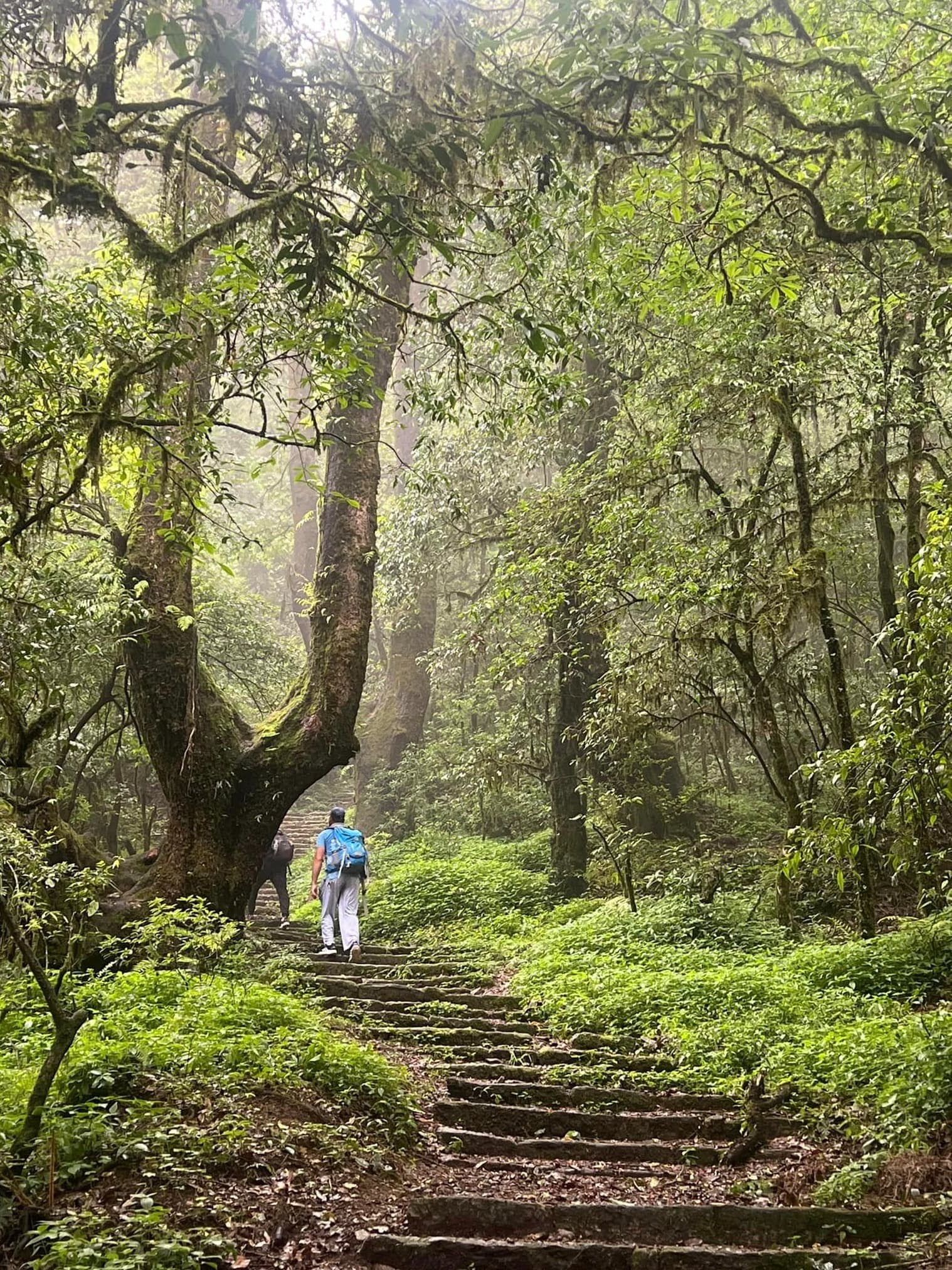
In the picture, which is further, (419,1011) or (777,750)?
(777,750)

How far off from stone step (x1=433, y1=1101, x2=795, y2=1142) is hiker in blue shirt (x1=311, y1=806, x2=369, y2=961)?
4505 mm

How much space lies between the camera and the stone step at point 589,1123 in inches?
220

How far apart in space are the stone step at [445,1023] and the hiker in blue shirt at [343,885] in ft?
7.43

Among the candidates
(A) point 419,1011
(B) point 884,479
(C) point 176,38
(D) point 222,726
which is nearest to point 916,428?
(B) point 884,479

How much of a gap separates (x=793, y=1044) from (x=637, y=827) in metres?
7.73

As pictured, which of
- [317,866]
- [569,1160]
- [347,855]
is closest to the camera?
[569,1160]

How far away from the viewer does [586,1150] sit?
17.5ft

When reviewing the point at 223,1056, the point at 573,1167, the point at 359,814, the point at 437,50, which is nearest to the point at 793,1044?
the point at 573,1167

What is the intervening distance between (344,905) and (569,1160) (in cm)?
543

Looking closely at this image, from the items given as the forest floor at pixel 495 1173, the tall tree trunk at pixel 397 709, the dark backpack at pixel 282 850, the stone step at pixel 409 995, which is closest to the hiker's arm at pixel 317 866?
the stone step at pixel 409 995

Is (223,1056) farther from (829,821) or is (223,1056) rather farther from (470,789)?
(470,789)

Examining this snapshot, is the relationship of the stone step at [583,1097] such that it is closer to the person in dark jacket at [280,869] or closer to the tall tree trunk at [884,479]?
the tall tree trunk at [884,479]

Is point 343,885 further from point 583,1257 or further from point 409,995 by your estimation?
point 583,1257

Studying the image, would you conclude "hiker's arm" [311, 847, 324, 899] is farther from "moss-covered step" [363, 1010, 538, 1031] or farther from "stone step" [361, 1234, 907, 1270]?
"stone step" [361, 1234, 907, 1270]
